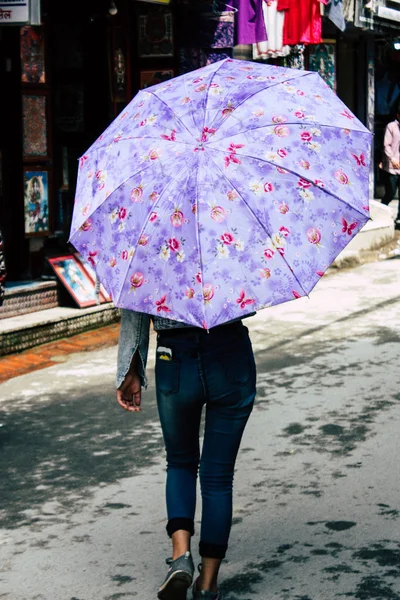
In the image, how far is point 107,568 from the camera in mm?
4617

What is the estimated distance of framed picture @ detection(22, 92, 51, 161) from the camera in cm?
1027

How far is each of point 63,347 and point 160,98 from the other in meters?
5.72

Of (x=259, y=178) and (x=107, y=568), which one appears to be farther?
(x=107, y=568)

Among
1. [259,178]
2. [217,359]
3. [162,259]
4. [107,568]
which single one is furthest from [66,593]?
[259,178]

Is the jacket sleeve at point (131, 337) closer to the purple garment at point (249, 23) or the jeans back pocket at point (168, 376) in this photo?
the jeans back pocket at point (168, 376)

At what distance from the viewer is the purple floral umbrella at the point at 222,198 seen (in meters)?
3.79

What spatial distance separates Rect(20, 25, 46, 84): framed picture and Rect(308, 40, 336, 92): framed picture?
7.89 meters

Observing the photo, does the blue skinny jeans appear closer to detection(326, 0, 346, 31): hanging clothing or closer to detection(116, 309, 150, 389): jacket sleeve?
detection(116, 309, 150, 389): jacket sleeve

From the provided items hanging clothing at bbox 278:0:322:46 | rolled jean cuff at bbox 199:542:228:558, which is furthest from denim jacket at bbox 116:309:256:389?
hanging clothing at bbox 278:0:322:46

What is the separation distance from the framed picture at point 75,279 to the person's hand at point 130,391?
20.1 ft

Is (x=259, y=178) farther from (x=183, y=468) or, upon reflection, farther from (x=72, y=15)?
(x=72, y=15)

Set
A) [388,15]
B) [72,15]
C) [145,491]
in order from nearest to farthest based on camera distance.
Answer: [145,491] < [72,15] < [388,15]

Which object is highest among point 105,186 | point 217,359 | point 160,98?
point 160,98

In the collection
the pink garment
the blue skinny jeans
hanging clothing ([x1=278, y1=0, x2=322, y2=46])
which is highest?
hanging clothing ([x1=278, y1=0, x2=322, y2=46])
